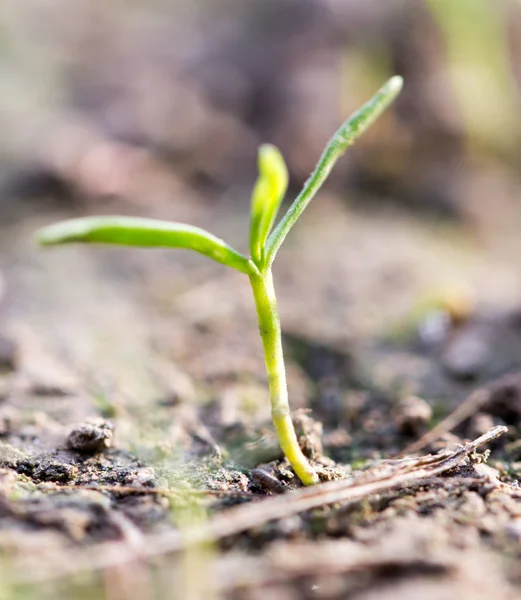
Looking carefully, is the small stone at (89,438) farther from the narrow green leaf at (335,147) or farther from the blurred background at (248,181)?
the narrow green leaf at (335,147)

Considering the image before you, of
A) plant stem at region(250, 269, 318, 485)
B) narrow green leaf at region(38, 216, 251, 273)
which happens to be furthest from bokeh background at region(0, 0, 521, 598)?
narrow green leaf at region(38, 216, 251, 273)

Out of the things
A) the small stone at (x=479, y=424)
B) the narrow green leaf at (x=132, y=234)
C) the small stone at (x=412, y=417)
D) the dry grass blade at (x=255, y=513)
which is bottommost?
the dry grass blade at (x=255, y=513)

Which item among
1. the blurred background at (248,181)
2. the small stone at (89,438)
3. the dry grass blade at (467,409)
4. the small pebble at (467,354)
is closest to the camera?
the small stone at (89,438)

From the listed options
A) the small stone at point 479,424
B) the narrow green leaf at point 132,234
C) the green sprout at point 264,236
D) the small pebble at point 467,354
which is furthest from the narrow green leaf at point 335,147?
the small pebble at point 467,354

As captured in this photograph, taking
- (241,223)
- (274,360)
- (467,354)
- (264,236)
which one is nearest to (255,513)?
(274,360)

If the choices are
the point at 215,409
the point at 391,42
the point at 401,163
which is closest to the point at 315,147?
the point at 401,163

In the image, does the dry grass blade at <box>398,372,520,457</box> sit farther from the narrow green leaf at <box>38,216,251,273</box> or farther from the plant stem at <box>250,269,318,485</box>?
the narrow green leaf at <box>38,216,251,273</box>
